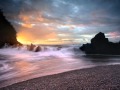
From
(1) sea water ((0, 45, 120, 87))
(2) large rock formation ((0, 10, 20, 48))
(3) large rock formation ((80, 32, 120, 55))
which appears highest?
(2) large rock formation ((0, 10, 20, 48))

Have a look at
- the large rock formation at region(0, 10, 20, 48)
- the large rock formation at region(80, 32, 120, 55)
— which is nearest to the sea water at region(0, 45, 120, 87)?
the large rock formation at region(0, 10, 20, 48)

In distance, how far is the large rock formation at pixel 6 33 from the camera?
199ft

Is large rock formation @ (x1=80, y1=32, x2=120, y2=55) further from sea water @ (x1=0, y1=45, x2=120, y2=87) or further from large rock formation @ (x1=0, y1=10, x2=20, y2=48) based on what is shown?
large rock formation @ (x1=0, y1=10, x2=20, y2=48)

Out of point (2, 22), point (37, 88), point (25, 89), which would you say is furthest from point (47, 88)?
point (2, 22)

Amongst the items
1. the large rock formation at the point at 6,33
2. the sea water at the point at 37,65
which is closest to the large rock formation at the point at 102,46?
the sea water at the point at 37,65

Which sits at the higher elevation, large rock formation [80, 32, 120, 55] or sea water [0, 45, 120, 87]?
large rock formation [80, 32, 120, 55]

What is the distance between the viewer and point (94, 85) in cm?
918

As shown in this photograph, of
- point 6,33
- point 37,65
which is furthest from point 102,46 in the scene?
point 37,65

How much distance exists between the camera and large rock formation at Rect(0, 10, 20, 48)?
6066cm

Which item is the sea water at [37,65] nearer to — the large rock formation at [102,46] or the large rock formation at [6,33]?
the large rock formation at [6,33]

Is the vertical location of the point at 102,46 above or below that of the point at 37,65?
above

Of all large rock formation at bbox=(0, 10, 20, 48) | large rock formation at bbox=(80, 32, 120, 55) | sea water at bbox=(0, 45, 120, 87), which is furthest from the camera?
large rock formation at bbox=(0, 10, 20, 48)

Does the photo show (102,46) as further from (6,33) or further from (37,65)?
(37,65)

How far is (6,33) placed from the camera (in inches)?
2473
